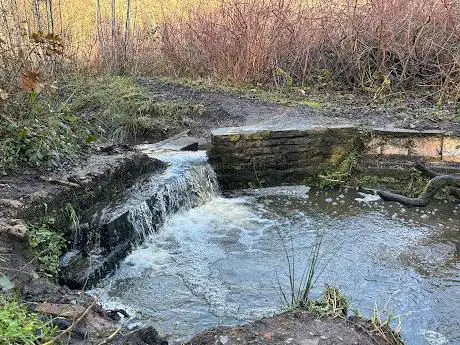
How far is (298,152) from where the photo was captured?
654 centimetres

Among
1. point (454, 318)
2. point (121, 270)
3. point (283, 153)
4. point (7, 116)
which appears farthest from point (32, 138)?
point (454, 318)

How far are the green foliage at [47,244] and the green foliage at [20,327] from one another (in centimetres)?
106

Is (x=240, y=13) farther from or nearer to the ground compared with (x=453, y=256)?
farther from the ground

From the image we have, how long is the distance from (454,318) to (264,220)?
233 cm

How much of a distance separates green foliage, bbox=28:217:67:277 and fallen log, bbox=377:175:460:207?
102 inches

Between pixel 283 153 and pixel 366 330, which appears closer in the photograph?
pixel 366 330

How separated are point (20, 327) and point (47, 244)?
175cm

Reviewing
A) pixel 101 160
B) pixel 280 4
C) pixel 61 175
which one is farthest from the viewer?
pixel 280 4

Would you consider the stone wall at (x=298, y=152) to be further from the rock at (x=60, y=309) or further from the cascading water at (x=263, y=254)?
the rock at (x=60, y=309)

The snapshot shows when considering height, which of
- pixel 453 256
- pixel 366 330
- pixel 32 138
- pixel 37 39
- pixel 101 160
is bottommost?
pixel 453 256

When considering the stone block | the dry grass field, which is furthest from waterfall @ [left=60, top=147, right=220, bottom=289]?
the dry grass field

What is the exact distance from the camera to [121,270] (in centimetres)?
439

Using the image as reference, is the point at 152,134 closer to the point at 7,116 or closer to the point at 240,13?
the point at 240,13

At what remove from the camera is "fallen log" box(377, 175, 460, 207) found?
13.4 ft
